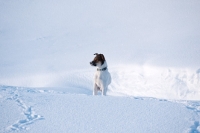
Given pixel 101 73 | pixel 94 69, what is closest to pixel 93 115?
pixel 101 73

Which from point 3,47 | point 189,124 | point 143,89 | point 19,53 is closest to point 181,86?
point 143,89

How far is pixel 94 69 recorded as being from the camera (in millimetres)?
8578

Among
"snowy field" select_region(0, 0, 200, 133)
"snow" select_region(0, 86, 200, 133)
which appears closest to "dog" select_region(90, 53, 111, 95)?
"snowy field" select_region(0, 0, 200, 133)

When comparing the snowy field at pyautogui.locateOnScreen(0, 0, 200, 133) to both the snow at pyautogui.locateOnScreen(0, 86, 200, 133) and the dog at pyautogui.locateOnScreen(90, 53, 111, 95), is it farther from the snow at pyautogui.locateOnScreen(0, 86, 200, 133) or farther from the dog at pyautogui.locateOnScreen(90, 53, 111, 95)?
the dog at pyautogui.locateOnScreen(90, 53, 111, 95)

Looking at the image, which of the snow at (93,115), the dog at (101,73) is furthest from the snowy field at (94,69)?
the dog at (101,73)

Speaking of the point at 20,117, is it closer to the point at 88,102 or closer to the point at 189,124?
the point at 88,102

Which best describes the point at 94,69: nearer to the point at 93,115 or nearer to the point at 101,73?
the point at 101,73

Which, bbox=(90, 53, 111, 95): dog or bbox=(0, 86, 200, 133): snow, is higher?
bbox=(90, 53, 111, 95): dog

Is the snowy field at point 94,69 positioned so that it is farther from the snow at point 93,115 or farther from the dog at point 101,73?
the dog at point 101,73

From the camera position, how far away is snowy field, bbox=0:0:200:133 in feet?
8.09

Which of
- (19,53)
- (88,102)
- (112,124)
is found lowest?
(112,124)

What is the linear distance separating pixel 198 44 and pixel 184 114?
847 cm

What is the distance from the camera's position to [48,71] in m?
8.90

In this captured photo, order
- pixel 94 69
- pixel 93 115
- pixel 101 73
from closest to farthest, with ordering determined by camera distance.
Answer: pixel 93 115, pixel 101 73, pixel 94 69
